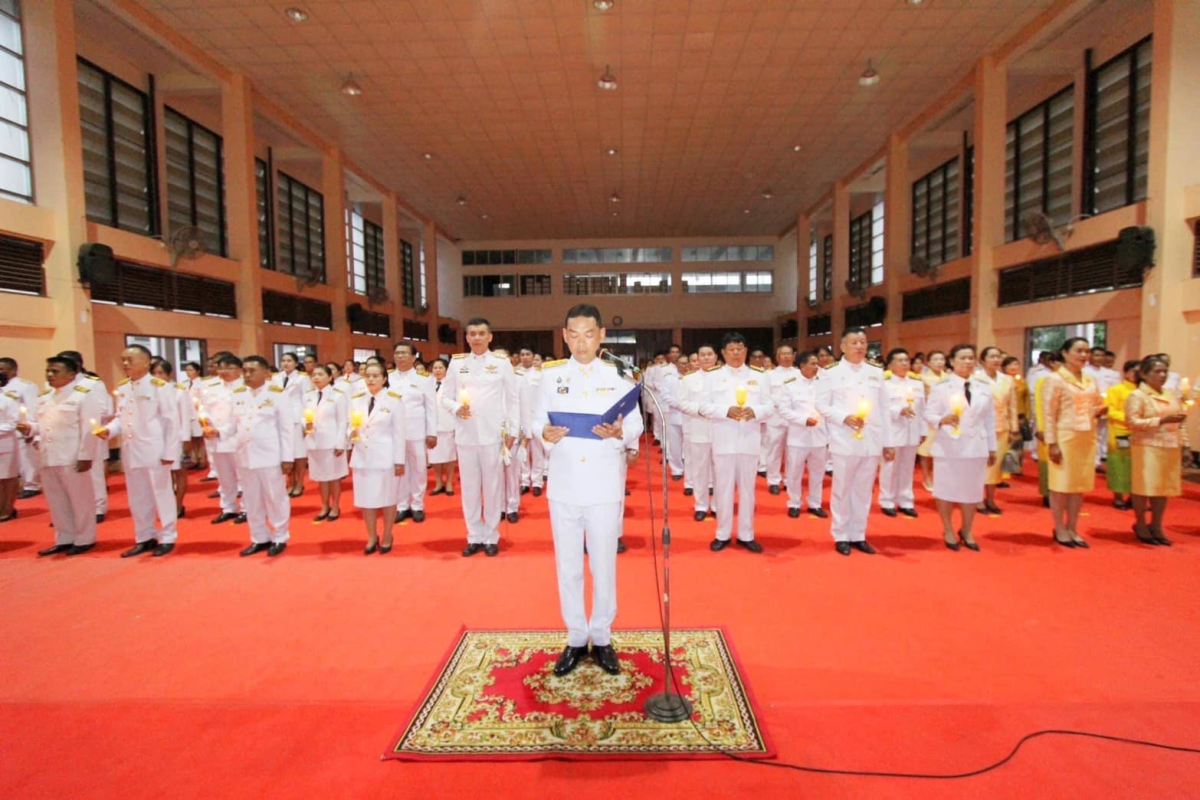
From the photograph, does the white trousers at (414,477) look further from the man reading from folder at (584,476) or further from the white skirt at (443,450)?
the man reading from folder at (584,476)

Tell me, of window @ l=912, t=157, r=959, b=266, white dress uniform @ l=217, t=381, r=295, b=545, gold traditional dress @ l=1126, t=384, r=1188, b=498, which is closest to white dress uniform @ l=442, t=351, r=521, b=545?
white dress uniform @ l=217, t=381, r=295, b=545

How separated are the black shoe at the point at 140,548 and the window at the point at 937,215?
14763 mm

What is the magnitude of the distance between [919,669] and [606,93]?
422 inches

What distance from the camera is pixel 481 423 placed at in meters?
4.94

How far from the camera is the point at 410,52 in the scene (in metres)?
9.59

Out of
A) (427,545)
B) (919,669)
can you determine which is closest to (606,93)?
(427,545)

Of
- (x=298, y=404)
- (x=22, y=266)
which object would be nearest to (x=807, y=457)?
(x=298, y=404)

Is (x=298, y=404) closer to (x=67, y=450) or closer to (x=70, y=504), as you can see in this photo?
(x=67, y=450)

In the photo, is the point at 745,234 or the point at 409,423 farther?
the point at 745,234

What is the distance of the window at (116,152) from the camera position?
360 inches

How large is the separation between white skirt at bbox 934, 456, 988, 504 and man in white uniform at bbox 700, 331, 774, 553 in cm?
150

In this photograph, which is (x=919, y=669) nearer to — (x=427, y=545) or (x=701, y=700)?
(x=701, y=700)

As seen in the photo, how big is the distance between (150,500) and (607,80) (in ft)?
29.5

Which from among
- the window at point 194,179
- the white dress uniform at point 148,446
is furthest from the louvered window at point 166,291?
the white dress uniform at point 148,446
